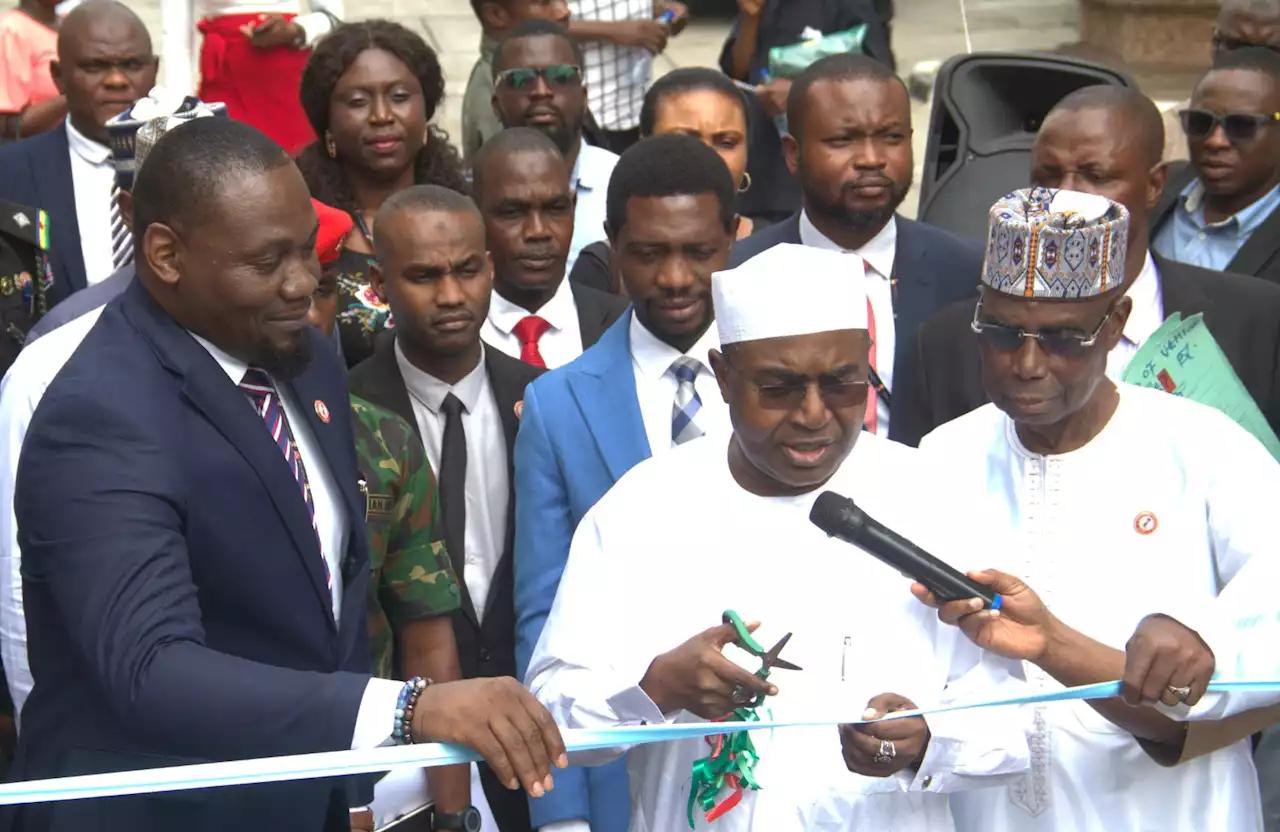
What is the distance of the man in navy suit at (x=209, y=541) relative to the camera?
3174mm

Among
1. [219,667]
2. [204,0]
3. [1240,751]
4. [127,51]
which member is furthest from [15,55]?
[1240,751]

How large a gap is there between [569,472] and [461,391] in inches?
26.1

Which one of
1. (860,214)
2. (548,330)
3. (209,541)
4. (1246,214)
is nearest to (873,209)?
(860,214)

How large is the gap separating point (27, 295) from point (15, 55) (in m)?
3.07

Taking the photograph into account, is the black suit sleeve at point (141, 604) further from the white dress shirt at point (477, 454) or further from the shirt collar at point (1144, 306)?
the shirt collar at point (1144, 306)

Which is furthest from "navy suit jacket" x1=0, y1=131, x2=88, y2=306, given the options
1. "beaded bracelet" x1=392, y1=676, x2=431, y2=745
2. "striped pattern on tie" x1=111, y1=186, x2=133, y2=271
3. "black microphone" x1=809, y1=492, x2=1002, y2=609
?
"black microphone" x1=809, y1=492, x2=1002, y2=609

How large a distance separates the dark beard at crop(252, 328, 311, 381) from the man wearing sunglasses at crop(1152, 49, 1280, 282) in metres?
3.63

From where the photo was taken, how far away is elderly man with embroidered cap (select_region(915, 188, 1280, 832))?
12.7 feet

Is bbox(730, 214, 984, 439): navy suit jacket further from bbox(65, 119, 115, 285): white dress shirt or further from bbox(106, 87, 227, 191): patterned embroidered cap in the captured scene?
bbox(65, 119, 115, 285): white dress shirt

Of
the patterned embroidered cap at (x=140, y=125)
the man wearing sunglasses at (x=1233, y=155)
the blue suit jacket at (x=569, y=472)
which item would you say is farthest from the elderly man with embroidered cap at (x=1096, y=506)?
the man wearing sunglasses at (x=1233, y=155)

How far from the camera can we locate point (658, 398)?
470 centimetres

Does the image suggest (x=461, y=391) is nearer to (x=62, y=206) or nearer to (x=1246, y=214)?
(x=62, y=206)

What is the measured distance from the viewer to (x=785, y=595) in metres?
3.65

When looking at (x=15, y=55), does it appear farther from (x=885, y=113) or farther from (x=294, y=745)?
(x=294, y=745)
